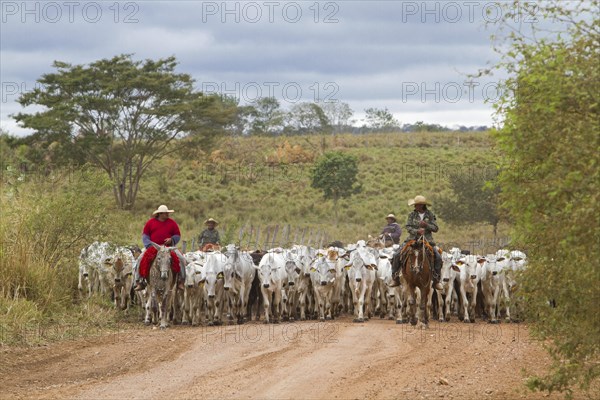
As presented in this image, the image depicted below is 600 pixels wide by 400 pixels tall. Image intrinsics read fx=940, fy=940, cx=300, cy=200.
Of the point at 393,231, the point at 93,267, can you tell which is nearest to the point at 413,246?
the point at 393,231

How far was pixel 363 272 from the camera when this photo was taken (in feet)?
71.9

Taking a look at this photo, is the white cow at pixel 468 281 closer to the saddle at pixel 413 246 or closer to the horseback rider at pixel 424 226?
the horseback rider at pixel 424 226

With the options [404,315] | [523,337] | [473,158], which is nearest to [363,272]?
[404,315]

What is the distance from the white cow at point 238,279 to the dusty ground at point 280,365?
1.99m

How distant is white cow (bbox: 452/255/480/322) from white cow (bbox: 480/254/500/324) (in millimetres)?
181

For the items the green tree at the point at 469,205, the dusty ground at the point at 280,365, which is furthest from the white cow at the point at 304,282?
the green tree at the point at 469,205

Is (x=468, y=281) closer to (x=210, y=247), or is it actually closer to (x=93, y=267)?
(x=210, y=247)

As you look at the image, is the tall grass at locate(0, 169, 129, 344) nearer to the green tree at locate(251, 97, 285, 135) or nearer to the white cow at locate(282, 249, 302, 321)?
the white cow at locate(282, 249, 302, 321)

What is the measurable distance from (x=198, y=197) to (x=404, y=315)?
36.3 m

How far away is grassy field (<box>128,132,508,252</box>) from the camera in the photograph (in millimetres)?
50531

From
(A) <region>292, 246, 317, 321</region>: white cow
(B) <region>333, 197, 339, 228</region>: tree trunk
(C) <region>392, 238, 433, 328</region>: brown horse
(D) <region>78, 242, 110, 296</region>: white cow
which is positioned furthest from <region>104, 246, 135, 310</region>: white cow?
(B) <region>333, 197, 339, 228</region>: tree trunk

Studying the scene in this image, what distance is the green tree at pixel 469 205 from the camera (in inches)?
1802

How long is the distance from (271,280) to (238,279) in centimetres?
74

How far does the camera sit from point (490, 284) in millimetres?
22297
